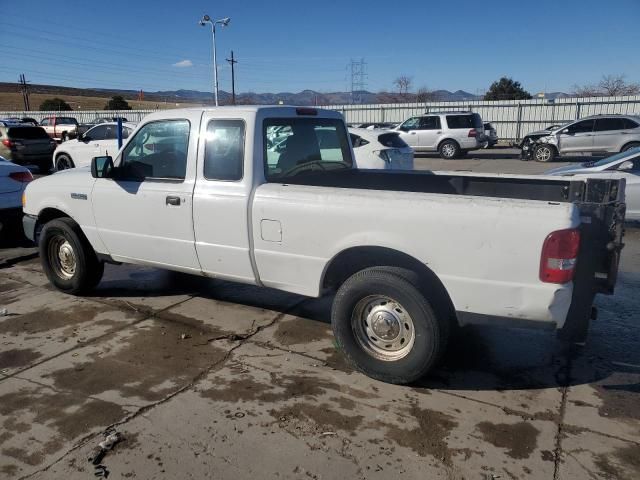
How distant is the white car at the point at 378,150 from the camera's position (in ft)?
35.7

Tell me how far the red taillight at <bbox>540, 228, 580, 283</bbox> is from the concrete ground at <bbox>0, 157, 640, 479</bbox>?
95 cm

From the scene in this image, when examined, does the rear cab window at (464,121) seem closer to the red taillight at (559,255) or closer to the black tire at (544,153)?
the black tire at (544,153)

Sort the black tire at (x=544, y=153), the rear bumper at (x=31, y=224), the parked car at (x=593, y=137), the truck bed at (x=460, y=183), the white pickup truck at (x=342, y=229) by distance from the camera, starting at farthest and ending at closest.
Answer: the black tire at (x=544, y=153)
the parked car at (x=593, y=137)
the rear bumper at (x=31, y=224)
the truck bed at (x=460, y=183)
the white pickup truck at (x=342, y=229)

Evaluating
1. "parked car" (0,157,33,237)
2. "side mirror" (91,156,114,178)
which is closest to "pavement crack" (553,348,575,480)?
"side mirror" (91,156,114,178)

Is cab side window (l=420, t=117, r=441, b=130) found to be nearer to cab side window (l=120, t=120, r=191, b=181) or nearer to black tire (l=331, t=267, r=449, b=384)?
cab side window (l=120, t=120, r=191, b=181)

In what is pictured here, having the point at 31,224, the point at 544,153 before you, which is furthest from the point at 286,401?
the point at 544,153

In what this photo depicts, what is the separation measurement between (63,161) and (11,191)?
8900mm

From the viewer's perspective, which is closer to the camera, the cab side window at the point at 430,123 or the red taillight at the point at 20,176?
the red taillight at the point at 20,176

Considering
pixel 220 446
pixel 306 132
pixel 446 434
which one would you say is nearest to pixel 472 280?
pixel 446 434

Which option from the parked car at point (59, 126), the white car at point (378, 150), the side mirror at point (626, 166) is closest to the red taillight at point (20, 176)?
the white car at point (378, 150)

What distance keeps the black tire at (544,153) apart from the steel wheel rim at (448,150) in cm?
338

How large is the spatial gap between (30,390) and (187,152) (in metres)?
2.18

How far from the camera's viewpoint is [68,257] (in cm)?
558

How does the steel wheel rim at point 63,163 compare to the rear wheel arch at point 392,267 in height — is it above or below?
above
